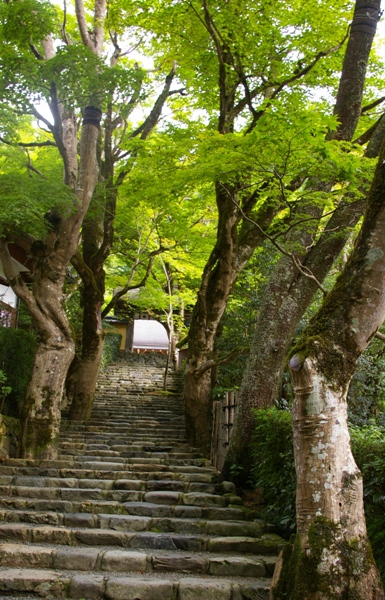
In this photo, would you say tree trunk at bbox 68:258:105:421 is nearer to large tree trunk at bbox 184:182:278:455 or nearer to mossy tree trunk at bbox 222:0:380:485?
large tree trunk at bbox 184:182:278:455

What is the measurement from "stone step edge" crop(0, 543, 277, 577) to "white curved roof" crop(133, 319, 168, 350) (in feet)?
94.9

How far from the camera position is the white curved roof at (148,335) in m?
35.1

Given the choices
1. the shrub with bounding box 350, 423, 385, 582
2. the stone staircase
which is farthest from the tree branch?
the shrub with bounding box 350, 423, 385, 582

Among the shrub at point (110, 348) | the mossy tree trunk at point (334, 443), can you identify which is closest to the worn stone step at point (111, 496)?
the mossy tree trunk at point (334, 443)

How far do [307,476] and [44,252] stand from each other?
8.09 m

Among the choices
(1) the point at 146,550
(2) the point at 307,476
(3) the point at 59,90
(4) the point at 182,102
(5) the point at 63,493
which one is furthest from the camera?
(4) the point at 182,102

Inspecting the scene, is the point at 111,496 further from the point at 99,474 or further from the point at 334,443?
the point at 334,443

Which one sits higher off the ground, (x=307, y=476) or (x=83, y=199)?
(x=83, y=199)

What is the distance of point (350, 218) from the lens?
→ 7.71 metres

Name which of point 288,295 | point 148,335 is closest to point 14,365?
point 288,295

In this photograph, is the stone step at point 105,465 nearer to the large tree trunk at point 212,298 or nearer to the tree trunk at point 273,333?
the large tree trunk at point 212,298

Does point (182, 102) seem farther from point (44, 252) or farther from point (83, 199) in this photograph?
point (44, 252)

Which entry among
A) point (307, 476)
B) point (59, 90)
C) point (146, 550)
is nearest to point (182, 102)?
point (59, 90)

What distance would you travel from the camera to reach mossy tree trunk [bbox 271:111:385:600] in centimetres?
395
